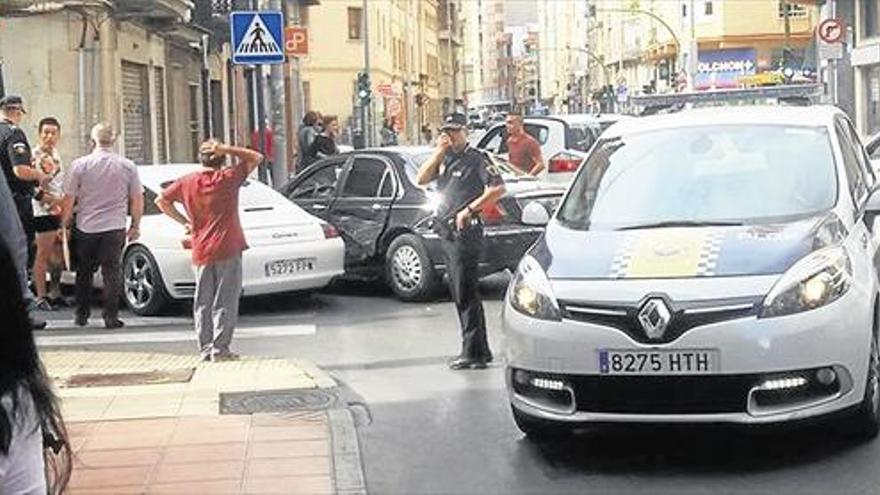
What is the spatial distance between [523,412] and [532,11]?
183526 millimetres

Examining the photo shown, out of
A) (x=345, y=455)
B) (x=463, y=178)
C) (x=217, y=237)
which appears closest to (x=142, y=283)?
(x=217, y=237)

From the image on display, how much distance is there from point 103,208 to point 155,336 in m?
1.12

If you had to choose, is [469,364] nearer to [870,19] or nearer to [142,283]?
[142,283]

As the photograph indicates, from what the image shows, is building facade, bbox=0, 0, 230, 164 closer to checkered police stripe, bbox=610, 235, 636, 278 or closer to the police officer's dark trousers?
the police officer's dark trousers

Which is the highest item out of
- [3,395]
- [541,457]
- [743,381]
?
[3,395]

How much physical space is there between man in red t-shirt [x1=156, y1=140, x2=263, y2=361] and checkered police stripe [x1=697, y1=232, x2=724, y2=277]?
3919 mm

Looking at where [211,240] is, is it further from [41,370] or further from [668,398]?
[41,370]

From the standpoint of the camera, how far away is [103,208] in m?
11.1

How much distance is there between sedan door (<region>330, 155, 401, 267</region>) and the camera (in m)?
12.8

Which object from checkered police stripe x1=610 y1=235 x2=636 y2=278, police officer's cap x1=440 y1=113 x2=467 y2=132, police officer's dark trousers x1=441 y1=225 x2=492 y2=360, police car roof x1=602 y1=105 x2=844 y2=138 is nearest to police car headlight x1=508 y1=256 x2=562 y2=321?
checkered police stripe x1=610 y1=235 x2=636 y2=278

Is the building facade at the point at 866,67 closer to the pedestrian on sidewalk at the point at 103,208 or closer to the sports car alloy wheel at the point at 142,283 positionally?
the sports car alloy wheel at the point at 142,283

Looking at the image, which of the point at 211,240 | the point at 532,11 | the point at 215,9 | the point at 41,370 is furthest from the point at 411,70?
the point at 532,11

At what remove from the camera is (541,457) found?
6633mm

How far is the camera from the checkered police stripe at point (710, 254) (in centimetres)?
620
